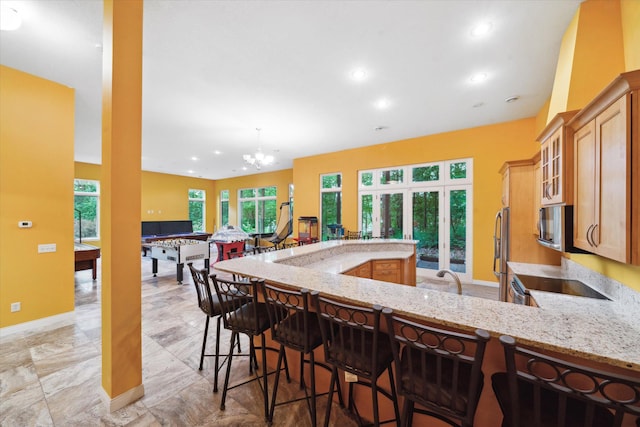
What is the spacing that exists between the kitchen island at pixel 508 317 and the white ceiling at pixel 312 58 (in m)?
2.40

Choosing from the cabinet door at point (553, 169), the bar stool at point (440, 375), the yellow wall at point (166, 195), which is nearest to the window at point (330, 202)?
the cabinet door at point (553, 169)

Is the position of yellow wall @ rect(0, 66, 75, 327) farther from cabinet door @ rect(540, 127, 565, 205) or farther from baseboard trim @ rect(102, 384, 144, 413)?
cabinet door @ rect(540, 127, 565, 205)

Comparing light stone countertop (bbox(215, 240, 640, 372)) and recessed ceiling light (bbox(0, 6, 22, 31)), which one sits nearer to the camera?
light stone countertop (bbox(215, 240, 640, 372))

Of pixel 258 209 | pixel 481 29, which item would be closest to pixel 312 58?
pixel 481 29

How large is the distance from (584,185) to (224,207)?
12.4m

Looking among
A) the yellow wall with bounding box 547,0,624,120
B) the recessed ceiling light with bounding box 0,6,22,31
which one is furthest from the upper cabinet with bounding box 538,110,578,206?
the recessed ceiling light with bounding box 0,6,22,31

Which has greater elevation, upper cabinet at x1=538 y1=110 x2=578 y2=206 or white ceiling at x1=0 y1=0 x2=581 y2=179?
white ceiling at x1=0 y1=0 x2=581 y2=179

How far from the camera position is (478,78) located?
3.24m

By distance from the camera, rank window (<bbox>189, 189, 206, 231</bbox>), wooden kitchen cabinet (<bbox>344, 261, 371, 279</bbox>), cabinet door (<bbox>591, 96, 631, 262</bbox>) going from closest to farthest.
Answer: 1. cabinet door (<bbox>591, 96, 631, 262</bbox>)
2. wooden kitchen cabinet (<bbox>344, 261, 371, 279</bbox>)
3. window (<bbox>189, 189, 206, 231</bbox>)

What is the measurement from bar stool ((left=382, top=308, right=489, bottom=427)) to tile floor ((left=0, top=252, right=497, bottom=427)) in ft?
2.95

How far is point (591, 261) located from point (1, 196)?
6397mm

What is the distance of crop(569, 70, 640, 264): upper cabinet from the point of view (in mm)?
1260

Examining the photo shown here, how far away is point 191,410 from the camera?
6.00 feet

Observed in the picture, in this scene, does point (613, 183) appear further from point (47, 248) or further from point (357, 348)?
point (47, 248)
